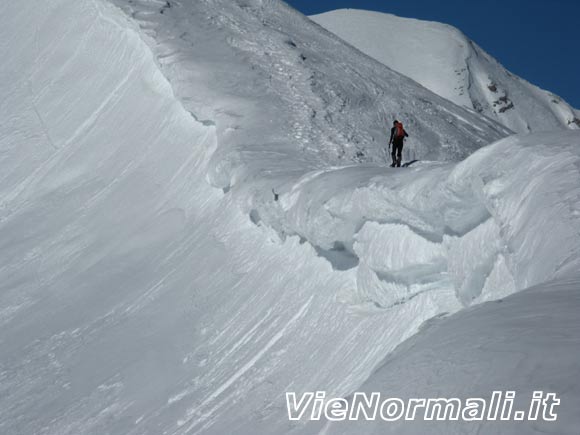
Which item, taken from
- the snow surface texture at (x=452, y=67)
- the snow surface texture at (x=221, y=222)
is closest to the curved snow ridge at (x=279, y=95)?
the snow surface texture at (x=221, y=222)

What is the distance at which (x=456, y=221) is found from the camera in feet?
26.6

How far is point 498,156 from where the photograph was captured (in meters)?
7.43

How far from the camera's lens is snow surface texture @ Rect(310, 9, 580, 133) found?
5466 centimetres

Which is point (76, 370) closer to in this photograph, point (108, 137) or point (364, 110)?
point (108, 137)

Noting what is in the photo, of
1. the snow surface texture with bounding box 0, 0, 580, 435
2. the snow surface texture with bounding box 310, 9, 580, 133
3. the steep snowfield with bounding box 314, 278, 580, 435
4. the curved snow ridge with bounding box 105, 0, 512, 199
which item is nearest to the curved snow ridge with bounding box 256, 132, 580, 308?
the snow surface texture with bounding box 0, 0, 580, 435

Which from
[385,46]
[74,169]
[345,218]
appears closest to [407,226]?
[345,218]

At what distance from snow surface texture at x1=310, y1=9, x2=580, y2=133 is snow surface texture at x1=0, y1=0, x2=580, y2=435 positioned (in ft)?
104

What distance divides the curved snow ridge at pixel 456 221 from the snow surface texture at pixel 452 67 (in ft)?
137

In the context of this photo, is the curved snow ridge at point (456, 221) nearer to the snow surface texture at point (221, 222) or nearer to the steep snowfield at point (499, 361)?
the snow surface texture at point (221, 222)

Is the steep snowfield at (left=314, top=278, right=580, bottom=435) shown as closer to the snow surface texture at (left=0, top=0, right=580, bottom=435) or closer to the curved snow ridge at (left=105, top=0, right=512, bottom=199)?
the snow surface texture at (left=0, top=0, right=580, bottom=435)

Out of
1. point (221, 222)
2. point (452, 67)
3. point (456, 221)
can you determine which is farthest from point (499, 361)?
point (452, 67)

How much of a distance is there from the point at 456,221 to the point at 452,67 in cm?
5276

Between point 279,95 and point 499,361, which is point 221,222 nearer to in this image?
point 279,95

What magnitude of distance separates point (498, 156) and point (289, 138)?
8.56 meters
